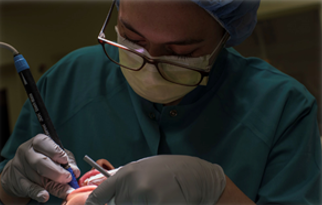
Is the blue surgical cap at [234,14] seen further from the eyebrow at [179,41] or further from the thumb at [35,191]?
the thumb at [35,191]

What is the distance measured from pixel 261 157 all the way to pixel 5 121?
2.10m

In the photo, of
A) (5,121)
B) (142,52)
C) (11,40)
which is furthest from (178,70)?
(5,121)

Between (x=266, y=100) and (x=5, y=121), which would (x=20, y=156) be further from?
(x=5, y=121)

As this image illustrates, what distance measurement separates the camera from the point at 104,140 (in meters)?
0.96

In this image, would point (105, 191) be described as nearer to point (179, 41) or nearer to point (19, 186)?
point (19, 186)

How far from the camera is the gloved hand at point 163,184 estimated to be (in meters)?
0.62

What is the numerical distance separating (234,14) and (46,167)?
0.69 metres

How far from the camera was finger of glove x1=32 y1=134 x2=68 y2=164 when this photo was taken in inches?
29.5

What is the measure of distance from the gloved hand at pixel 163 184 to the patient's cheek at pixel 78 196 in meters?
0.05

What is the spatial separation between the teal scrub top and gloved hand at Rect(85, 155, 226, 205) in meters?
0.22

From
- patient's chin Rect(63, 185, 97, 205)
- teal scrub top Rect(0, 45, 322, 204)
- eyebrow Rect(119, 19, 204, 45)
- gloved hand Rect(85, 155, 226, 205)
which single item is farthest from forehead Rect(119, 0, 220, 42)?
patient's chin Rect(63, 185, 97, 205)

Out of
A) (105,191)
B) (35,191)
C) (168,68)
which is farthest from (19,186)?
(168,68)

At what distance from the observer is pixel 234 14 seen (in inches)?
31.9

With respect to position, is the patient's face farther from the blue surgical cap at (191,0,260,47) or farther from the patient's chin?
the blue surgical cap at (191,0,260,47)
